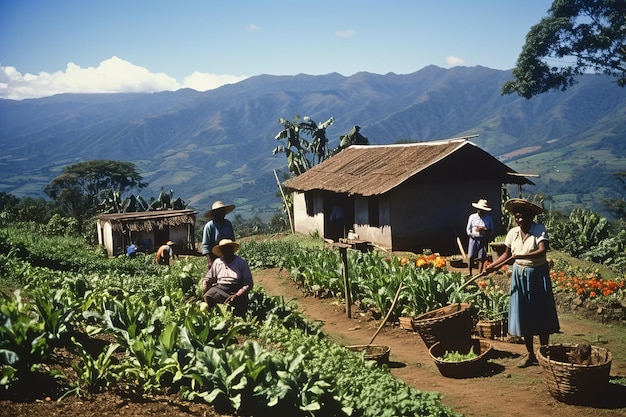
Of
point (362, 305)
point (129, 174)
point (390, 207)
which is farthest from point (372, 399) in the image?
point (129, 174)

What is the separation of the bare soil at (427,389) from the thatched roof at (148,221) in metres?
19.2

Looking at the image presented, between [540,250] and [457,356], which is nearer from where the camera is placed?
[540,250]

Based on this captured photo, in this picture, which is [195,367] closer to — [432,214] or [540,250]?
[540,250]


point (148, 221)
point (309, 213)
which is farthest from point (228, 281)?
point (148, 221)

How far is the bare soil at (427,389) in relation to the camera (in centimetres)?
453

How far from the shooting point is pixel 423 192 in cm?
1938

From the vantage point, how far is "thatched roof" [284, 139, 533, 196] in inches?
756

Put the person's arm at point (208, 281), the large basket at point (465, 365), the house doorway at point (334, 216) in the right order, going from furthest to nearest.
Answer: the house doorway at point (334, 216) → the person's arm at point (208, 281) → the large basket at point (465, 365)

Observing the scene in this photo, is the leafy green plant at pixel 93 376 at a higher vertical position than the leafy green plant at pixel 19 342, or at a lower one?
lower

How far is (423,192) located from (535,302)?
12940 mm

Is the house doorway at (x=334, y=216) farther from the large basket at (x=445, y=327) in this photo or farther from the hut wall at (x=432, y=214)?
the large basket at (x=445, y=327)

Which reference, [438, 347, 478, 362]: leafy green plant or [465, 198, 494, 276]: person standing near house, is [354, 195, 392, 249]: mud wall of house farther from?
[438, 347, 478, 362]: leafy green plant

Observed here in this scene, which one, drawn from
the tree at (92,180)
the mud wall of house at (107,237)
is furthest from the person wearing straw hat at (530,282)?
the tree at (92,180)

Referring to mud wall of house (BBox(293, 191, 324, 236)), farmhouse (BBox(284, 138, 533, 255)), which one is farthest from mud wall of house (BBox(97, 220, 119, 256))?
farmhouse (BBox(284, 138, 533, 255))
